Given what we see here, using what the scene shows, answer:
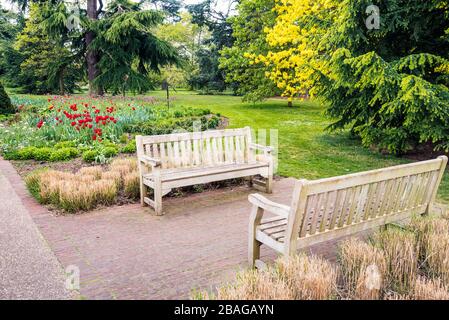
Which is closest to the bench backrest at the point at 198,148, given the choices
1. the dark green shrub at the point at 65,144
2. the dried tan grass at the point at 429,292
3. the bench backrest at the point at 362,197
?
the bench backrest at the point at 362,197

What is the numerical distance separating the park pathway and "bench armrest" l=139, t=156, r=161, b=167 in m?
1.64

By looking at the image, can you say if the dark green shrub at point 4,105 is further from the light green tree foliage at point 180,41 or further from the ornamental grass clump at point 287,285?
the light green tree foliage at point 180,41

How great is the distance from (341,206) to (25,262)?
298 cm

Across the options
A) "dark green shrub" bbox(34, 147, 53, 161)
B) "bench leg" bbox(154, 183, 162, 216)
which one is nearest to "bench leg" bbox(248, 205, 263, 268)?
"bench leg" bbox(154, 183, 162, 216)

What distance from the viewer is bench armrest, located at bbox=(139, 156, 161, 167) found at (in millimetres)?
5602

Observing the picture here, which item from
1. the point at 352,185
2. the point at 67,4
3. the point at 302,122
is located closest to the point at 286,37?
the point at 302,122

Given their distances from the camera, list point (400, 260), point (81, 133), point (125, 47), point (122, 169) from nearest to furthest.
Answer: point (400, 260)
point (122, 169)
point (81, 133)
point (125, 47)

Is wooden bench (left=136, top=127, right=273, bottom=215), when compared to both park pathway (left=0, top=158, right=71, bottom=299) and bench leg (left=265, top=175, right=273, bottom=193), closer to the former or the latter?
bench leg (left=265, top=175, right=273, bottom=193)

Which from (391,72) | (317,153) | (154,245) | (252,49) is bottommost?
(154,245)

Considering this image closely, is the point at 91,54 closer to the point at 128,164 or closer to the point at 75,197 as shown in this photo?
the point at 128,164

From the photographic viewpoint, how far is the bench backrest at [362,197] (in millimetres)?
3236

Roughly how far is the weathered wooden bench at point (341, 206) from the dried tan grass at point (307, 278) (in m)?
0.48

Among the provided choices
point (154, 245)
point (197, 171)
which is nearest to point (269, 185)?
point (197, 171)

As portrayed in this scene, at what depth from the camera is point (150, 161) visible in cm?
567
